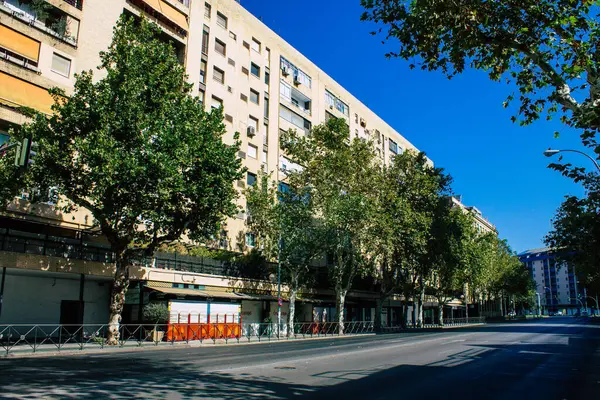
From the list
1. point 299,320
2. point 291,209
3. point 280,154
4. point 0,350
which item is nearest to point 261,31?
point 280,154

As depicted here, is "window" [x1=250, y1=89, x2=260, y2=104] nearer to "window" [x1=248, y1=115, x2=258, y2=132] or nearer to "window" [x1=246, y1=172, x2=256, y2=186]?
"window" [x1=248, y1=115, x2=258, y2=132]

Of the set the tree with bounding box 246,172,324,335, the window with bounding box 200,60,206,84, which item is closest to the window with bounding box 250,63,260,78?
the window with bounding box 200,60,206,84

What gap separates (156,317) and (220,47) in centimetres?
2281

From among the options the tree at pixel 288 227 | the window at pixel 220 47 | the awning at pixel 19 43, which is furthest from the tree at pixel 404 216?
the awning at pixel 19 43

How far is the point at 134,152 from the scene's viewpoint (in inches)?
846

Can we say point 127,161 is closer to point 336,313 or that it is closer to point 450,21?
point 450,21

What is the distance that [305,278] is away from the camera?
41875mm

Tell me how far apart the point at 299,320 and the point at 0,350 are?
25.3 meters

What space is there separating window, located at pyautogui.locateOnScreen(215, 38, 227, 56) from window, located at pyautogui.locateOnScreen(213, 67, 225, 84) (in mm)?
1597

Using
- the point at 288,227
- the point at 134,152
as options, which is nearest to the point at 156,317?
the point at 134,152

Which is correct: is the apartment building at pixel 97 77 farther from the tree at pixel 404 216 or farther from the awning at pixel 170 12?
the tree at pixel 404 216

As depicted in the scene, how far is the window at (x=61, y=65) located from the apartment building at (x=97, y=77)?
0.23ft

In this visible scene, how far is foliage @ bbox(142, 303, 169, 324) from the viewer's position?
83.1 feet

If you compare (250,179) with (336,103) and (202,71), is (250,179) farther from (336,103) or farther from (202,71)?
(336,103)
